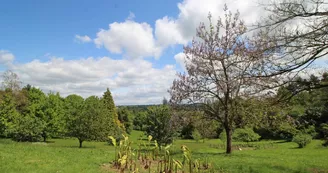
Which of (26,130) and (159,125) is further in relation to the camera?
(26,130)

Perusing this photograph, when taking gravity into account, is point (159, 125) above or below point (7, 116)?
below

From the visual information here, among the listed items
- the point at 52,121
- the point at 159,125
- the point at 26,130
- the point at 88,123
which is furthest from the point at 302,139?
the point at 52,121

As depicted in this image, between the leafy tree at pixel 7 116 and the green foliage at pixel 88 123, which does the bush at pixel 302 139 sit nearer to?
the green foliage at pixel 88 123

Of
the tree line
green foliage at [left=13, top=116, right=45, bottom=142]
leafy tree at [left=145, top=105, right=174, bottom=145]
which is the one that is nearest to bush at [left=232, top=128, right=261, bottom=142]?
leafy tree at [left=145, top=105, right=174, bottom=145]

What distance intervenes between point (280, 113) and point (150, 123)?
17915 millimetres

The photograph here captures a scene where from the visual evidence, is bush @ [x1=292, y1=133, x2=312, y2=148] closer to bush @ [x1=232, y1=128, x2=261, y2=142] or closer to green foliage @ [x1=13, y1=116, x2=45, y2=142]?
bush @ [x1=232, y1=128, x2=261, y2=142]

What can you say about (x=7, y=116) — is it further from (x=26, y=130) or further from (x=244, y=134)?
(x=244, y=134)

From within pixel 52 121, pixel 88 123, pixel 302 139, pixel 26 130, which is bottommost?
pixel 302 139

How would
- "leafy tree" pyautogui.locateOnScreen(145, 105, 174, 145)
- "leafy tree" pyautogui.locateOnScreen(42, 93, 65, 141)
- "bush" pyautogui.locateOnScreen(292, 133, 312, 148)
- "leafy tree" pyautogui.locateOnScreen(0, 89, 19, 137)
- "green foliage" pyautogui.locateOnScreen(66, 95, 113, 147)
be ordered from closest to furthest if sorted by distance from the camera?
1. "green foliage" pyautogui.locateOnScreen(66, 95, 113, 147)
2. "leafy tree" pyautogui.locateOnScreen(145, 105, 174, 145)
3. "leafy tree" pyautogui.locateOnScreen(0, 89, 19, 137)
4. "bush" pyautogui.locateOnScreen(292, 133, 312, 148)
5. "leafy tree" pyautogui.locateOnScreen(42, 93, 65, 141)

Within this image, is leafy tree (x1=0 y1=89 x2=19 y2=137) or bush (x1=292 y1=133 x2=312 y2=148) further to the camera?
bush (x1=292 y1=133 x2=312 y2=148)

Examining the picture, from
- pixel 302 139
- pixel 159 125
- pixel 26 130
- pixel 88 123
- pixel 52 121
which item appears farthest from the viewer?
pixel 52 121

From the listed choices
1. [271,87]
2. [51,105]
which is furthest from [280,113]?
[51,105]

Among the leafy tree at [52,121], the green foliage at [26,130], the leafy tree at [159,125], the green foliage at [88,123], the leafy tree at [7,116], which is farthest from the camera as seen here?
the leafy tree at [52,121]

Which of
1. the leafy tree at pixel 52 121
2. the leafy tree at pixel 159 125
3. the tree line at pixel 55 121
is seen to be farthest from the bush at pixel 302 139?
the leafy tree at pixel 52 121
